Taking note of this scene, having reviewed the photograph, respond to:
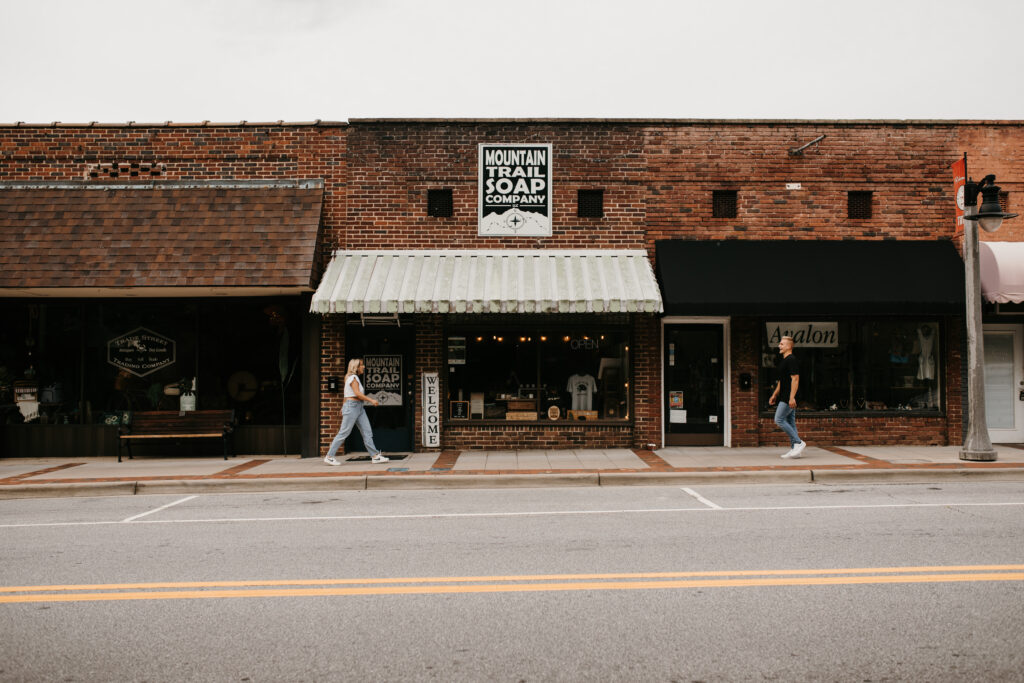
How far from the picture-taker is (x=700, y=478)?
10.5 m

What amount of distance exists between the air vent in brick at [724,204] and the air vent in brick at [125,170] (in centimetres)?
1000

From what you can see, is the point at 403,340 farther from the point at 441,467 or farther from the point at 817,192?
the point at 817,192

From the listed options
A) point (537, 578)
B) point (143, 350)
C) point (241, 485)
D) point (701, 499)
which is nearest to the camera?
point (537, 578)

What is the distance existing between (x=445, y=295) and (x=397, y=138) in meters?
3.35

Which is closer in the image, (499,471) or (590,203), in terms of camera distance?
(499,471)

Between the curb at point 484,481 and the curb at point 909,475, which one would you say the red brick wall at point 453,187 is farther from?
the curb at point 909,475

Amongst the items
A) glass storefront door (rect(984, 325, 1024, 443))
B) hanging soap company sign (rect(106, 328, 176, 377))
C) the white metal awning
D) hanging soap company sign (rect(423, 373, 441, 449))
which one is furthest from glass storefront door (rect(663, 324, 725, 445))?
hanging soap company sign (rect(106, 328, 176, 377))

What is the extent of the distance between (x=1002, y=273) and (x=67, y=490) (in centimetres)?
1488

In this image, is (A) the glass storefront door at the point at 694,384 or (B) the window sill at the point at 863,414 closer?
(B) the window sill at the point at 863,414

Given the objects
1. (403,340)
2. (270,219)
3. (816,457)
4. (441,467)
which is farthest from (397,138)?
(816,457)

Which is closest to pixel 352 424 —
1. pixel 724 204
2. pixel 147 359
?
pixel 147 359

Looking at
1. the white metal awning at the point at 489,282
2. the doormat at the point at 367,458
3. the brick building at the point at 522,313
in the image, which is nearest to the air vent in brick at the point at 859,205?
the brick building at the point at 522,313

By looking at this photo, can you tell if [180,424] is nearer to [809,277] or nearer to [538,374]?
[538,374]

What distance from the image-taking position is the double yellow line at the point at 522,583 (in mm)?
5230
